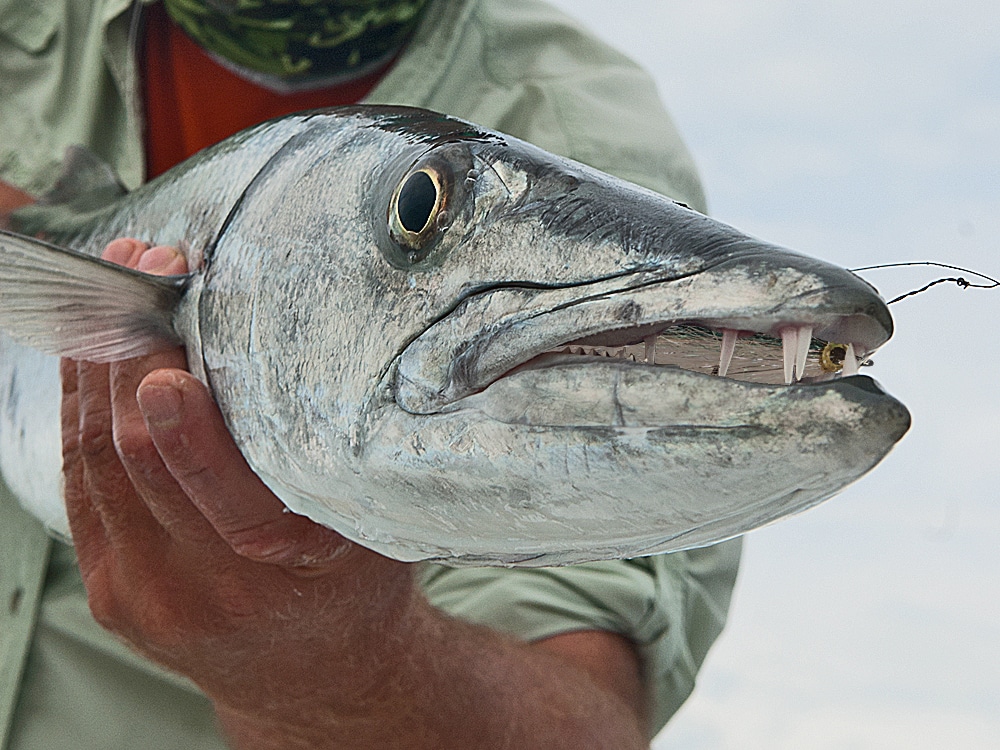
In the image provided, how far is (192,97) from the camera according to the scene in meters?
2.03

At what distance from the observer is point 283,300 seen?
3.25ft

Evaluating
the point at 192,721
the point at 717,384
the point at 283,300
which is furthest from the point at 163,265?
the point at 192,721

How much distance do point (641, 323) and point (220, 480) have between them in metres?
0.57

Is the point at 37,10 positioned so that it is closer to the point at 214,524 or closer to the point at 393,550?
the point at 214,524

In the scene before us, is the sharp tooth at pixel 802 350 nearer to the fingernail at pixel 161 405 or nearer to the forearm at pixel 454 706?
the fingernail at pixel 161 405

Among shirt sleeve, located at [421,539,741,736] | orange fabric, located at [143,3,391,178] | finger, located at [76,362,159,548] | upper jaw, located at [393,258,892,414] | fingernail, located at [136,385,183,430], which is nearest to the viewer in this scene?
upper jaw, located at [393,258,892,414]

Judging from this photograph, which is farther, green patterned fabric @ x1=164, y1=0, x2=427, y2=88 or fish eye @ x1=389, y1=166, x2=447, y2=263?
green patterned fabric @ x1=164, y1=0, x2=427, y2=88

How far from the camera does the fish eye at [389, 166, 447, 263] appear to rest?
861 mm

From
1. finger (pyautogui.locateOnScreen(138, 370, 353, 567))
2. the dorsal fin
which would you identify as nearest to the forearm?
finger (pyautogui.locateOnScreen(138, 370, 353, 567))

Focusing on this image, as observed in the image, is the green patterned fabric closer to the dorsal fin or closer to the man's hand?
the man's hand

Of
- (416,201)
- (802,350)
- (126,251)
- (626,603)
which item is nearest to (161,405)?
(126,251)

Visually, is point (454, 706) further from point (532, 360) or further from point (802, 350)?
point (802, 350)

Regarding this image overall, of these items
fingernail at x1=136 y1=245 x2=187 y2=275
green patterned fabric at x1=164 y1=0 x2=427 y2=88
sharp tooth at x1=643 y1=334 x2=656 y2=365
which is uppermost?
sharp tooth at x1=643 y1=334 x2=656 y2=365

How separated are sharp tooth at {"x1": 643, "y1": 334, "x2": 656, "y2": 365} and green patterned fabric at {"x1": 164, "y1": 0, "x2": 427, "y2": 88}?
1.26 metres
